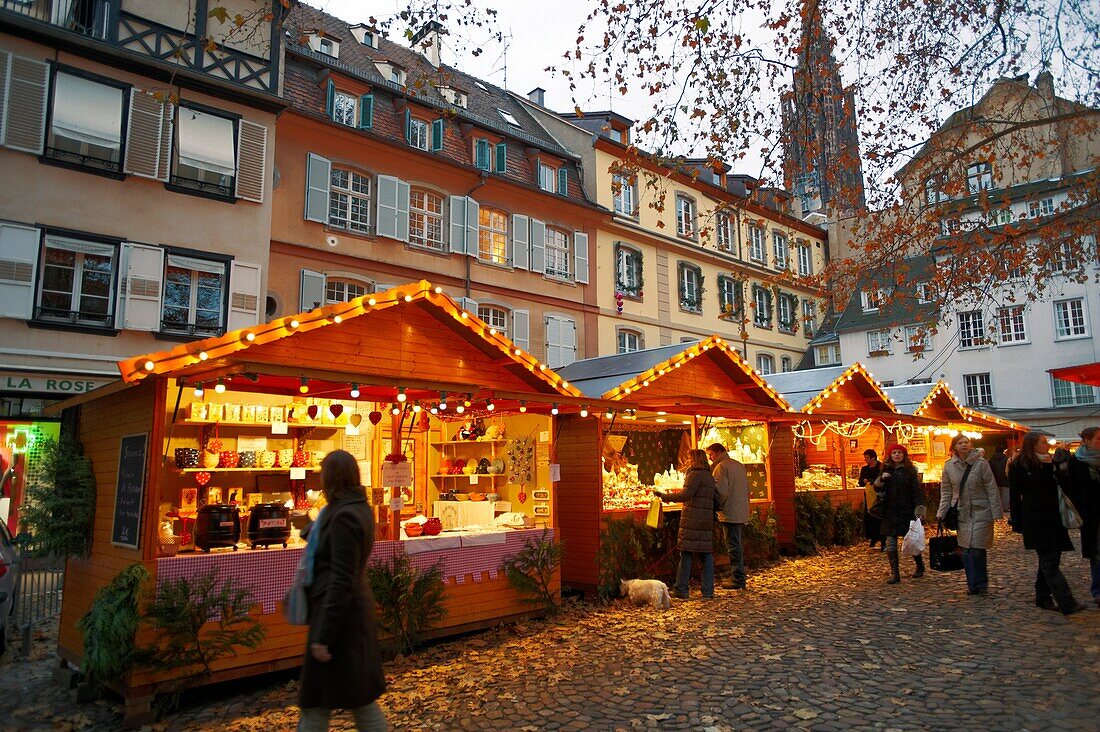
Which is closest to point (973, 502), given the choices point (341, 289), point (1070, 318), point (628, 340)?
point (341, 289)

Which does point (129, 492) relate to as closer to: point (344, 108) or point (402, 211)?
point (402, 211)

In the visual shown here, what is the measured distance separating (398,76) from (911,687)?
1723 cm

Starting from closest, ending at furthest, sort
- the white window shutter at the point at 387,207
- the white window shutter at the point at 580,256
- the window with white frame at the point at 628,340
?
the white window shutter at the point at 387,207 < the white window shutter at the point at 580,256 < the window with white frame at the point at 628,340

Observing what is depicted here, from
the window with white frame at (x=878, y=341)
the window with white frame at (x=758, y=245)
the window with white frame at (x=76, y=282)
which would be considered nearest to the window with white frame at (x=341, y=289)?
the window with white frame at (x=76, y=282)

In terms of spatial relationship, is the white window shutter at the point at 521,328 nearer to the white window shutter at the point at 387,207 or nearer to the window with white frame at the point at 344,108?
the white window shutter at the point at 387,207

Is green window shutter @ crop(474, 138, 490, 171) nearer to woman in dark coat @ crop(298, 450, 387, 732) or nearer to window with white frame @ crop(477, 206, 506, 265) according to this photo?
window with white frame @ crop(477, 206, 506, 265)

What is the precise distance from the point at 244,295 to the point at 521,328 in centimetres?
691

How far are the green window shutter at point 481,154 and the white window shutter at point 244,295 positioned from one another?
6.33 metres

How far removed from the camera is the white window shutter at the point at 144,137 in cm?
1265

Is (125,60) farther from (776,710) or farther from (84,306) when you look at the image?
(776,710)

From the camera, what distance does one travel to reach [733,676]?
233 inches

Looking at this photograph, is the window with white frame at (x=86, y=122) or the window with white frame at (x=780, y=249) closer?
the window with white frame at (x=86, y=122)

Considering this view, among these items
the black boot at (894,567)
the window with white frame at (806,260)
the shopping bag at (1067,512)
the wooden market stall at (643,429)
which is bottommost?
the black boot at (894,567)

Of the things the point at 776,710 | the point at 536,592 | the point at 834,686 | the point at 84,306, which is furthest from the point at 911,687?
the point at 84,306
